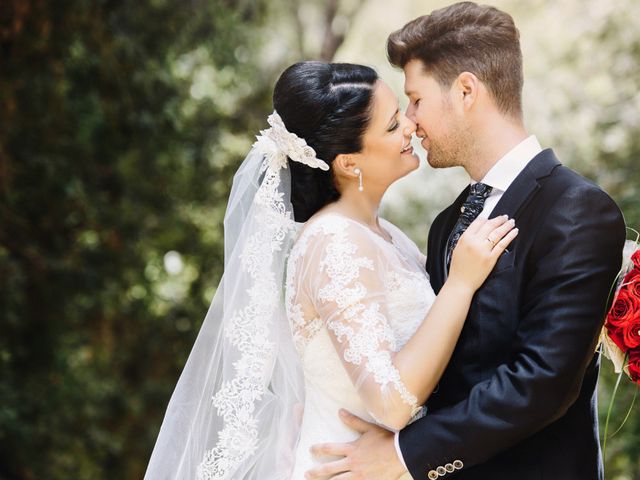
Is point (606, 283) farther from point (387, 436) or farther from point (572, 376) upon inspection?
point (387, 436)

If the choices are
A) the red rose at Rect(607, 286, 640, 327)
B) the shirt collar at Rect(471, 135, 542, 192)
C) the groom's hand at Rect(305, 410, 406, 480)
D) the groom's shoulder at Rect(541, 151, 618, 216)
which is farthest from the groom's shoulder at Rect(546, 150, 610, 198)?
the groom's hand at Rect(305, 410, 406, 480)

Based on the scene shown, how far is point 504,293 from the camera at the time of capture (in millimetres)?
2447

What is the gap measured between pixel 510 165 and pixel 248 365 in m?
1.07

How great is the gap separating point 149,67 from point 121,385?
2.62 meters

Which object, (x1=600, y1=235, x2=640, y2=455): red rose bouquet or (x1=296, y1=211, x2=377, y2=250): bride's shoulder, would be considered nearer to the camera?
(x1=600, y1=235, x2=640, y2=455): red rose bouquet

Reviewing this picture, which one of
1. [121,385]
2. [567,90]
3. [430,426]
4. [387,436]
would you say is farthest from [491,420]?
[567,90]

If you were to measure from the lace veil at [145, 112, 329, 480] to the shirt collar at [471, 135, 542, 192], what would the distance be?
0.58 metres

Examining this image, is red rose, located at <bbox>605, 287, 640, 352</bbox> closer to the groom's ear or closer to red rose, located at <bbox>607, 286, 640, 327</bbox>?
red rose, located at <bbox>607, 286, 640, 327</bbox>

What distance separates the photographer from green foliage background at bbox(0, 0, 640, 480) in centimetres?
564

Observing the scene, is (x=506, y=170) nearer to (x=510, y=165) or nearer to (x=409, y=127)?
(x=510, y=165)

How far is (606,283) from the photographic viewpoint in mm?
2367

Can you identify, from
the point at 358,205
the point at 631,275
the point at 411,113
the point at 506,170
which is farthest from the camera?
the point at 358,205

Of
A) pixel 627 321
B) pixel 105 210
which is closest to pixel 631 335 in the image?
pixel 627 321

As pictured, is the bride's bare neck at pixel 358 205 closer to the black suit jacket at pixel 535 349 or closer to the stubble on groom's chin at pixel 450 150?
the stubble on groom's chin at pixel 450 150
